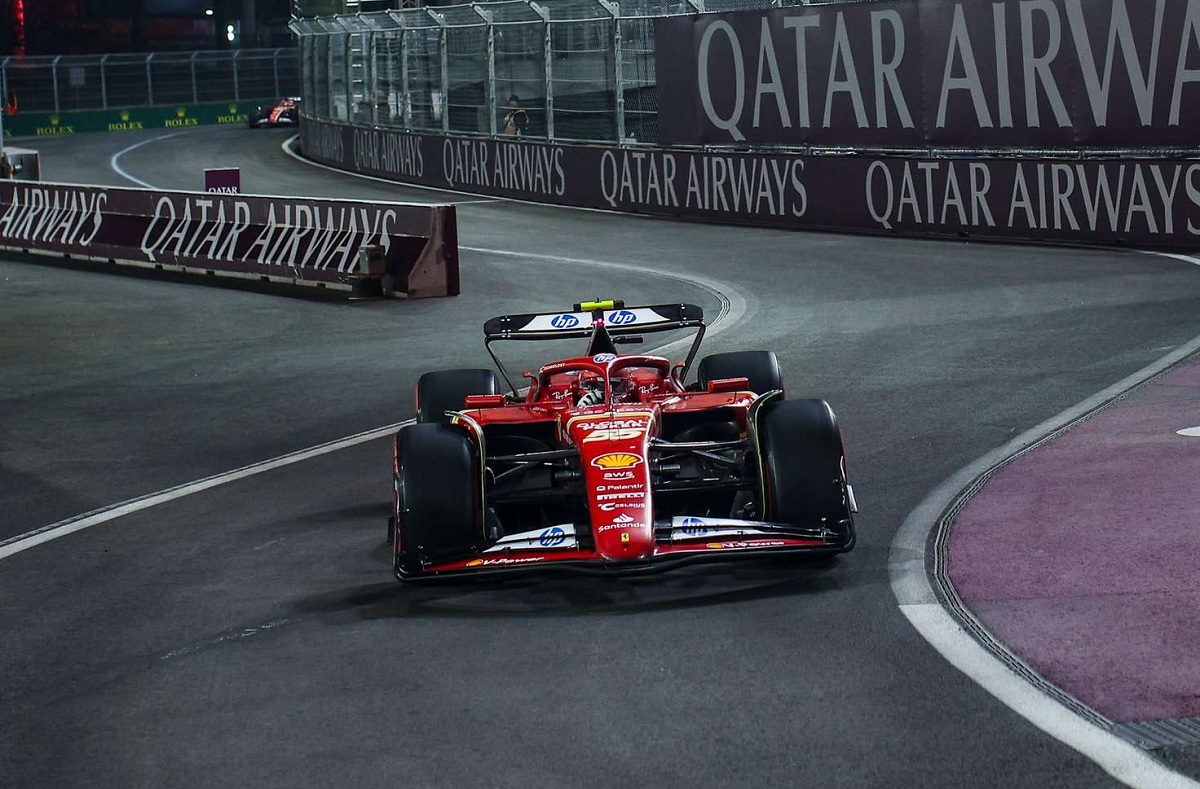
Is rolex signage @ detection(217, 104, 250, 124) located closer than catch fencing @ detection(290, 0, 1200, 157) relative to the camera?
No

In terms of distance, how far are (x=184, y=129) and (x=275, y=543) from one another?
57321mm

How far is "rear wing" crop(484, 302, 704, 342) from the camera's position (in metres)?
8.59

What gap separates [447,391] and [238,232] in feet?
43.9

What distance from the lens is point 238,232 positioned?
70.5ft

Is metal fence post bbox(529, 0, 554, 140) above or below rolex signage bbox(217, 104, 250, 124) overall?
above

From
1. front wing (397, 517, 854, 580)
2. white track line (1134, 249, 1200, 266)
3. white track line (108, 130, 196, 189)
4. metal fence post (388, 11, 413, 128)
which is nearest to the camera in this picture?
front wing (397, 517, 854, 580)

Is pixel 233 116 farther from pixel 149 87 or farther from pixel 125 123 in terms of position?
pixel 125 123

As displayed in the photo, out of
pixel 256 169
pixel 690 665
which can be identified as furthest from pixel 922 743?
pixel 256 169

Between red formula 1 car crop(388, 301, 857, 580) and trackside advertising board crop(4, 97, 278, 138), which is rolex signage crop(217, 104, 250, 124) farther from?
red formula 1 car crop(388, 301, 857, 580)

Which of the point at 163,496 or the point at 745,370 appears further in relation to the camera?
the point at 163,496

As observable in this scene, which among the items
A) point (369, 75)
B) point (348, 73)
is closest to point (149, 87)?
point (348, 73)

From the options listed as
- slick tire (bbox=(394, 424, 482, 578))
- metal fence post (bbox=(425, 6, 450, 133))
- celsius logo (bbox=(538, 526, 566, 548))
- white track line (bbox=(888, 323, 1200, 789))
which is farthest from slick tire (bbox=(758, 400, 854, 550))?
metal fence post (bbox=(425, 6, 450, 133))

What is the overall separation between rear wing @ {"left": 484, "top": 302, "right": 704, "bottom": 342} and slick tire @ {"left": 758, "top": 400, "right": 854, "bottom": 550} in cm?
142

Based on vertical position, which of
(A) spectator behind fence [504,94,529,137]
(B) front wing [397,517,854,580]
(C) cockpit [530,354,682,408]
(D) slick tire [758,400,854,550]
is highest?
(A) spectator behind fence [504,94,529,137]
